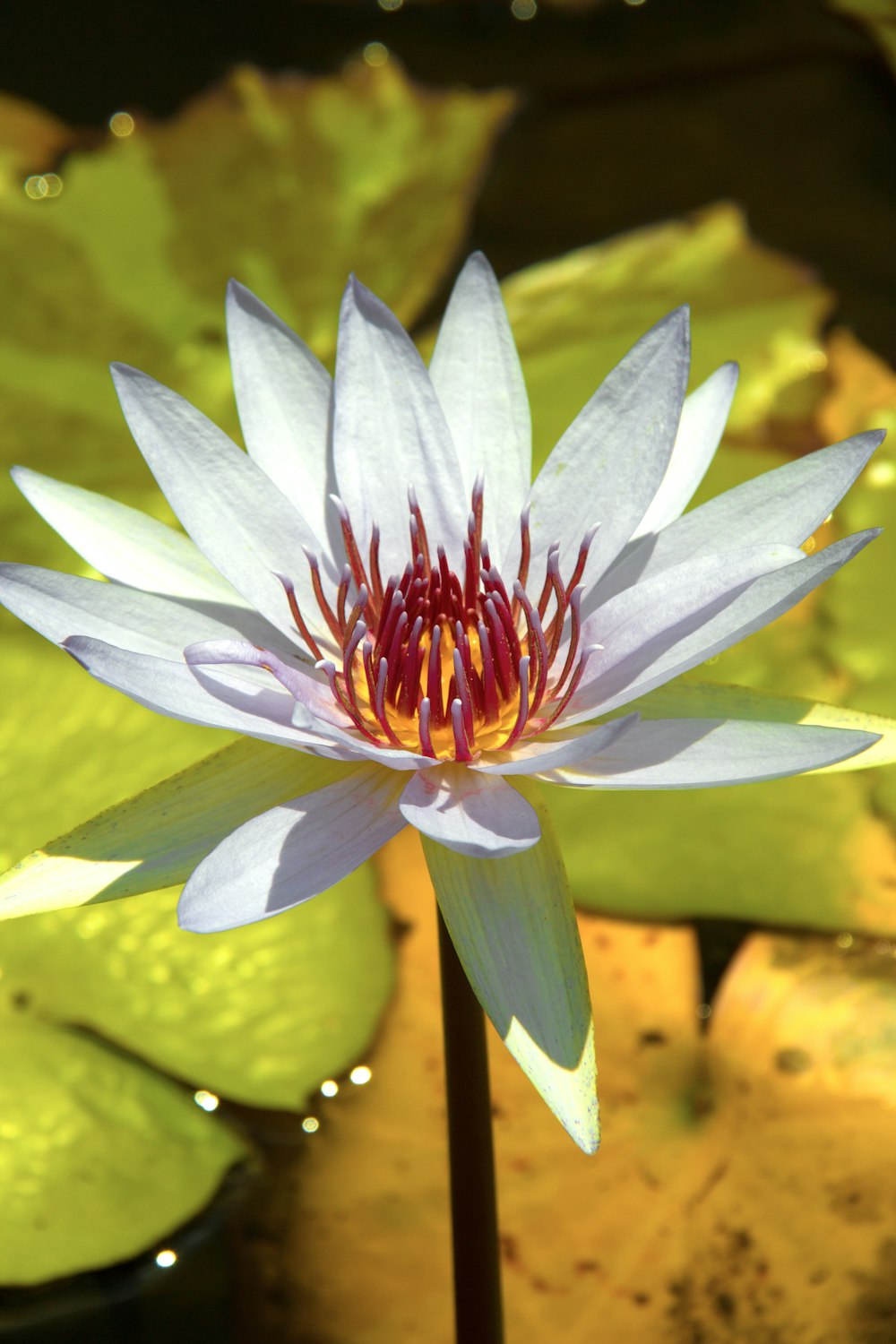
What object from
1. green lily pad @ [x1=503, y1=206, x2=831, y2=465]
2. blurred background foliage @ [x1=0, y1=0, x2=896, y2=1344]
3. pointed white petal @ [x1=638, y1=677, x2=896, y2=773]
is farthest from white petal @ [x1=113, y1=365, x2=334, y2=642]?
green lily pad @ [x1=503, y1=206, x2=831, y2=465]

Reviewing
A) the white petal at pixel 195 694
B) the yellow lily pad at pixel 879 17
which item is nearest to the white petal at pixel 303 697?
the white petal at pixel 195 694

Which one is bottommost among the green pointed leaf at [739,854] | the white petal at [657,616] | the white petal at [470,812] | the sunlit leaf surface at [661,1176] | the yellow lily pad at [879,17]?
the sunlit leaf surface at [661,1176]

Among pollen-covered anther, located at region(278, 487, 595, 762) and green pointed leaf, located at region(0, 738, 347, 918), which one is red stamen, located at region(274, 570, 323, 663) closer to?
pollen-covered anther, located at region(278, 487, 595, 762)

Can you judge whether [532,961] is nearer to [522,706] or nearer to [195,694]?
[522,706]

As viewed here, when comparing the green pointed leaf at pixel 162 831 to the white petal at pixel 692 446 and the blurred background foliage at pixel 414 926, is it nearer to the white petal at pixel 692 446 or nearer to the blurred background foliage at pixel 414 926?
the white petal at pixel 692 446

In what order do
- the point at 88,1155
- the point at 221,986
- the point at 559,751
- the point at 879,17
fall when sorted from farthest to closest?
the point at 879,17 → the point at 221,986 → the point at 88,1155 → the point at 559,751

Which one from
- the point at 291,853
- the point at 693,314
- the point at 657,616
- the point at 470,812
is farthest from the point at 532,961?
the point at 693,314

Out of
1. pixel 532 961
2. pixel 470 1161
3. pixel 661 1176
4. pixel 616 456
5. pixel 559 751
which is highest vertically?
pixel 616 456

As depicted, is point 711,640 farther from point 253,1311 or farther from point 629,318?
point 629,318
